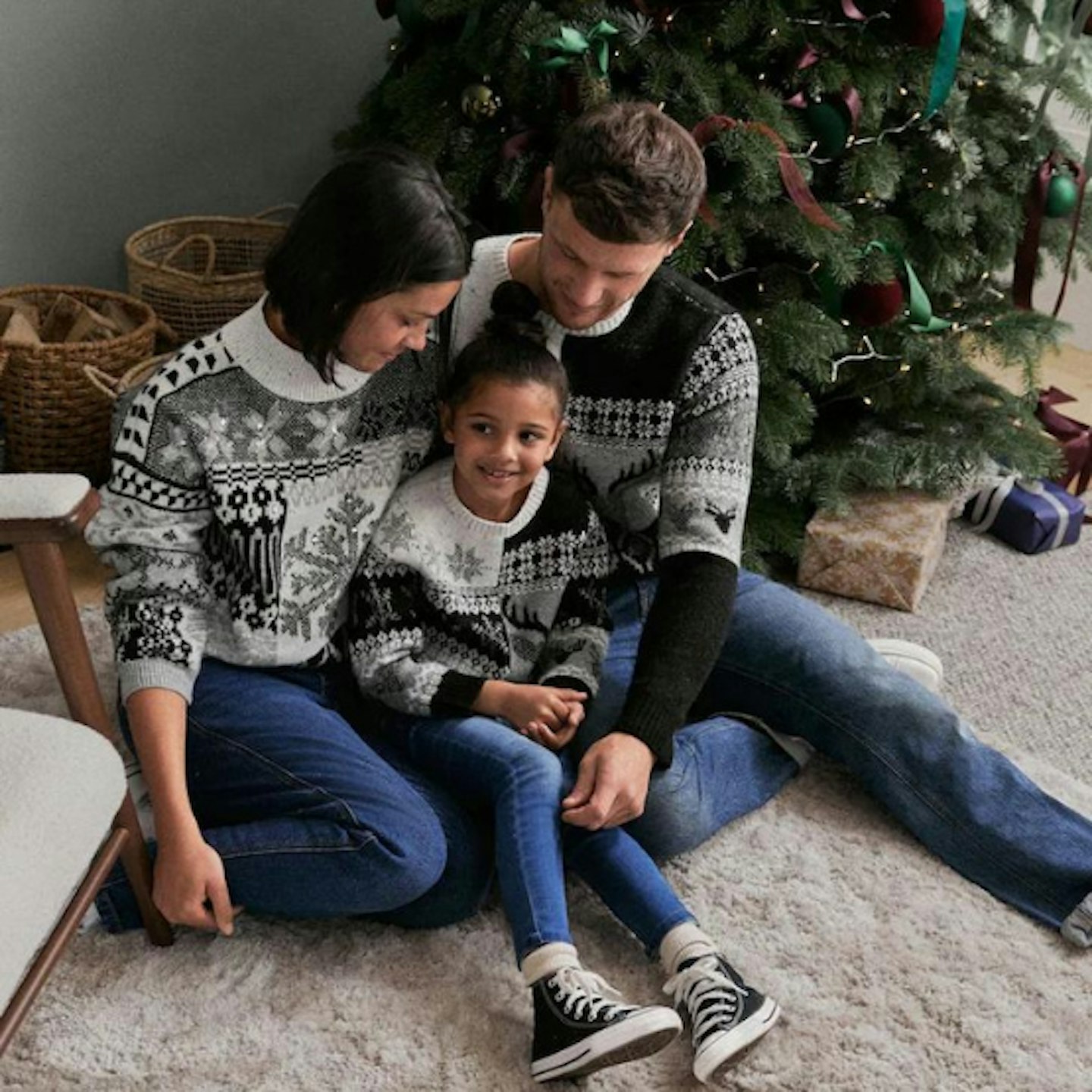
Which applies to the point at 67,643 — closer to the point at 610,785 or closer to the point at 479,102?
the point at 610,785

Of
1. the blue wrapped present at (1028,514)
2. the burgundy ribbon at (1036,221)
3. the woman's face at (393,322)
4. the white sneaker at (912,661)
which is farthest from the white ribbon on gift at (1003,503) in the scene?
the woman's face at (393,322)

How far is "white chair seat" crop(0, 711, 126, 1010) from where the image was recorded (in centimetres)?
116

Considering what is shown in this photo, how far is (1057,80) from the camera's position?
7.95 feet

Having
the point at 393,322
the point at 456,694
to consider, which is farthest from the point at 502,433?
the point at 456,694

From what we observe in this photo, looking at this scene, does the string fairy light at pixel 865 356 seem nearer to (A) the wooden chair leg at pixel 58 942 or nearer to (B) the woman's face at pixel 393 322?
(B) the woman's face at pixel 393 322

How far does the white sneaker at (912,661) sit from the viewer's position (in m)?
2.04

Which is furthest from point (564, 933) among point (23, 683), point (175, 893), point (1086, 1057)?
point (23, 683)

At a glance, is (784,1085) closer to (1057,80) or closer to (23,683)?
(23,683)

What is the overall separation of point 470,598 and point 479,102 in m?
0.83

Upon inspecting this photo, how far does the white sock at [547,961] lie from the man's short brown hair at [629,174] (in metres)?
0.72

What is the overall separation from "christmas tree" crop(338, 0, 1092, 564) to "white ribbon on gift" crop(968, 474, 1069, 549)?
104 mm

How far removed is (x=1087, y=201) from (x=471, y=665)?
4.93 feet

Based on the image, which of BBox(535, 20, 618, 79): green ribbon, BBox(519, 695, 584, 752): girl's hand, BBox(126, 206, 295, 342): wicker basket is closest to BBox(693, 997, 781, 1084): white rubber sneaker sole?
BBox(519, 695, 584, 752): girl's hand

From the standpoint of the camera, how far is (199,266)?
284cm
